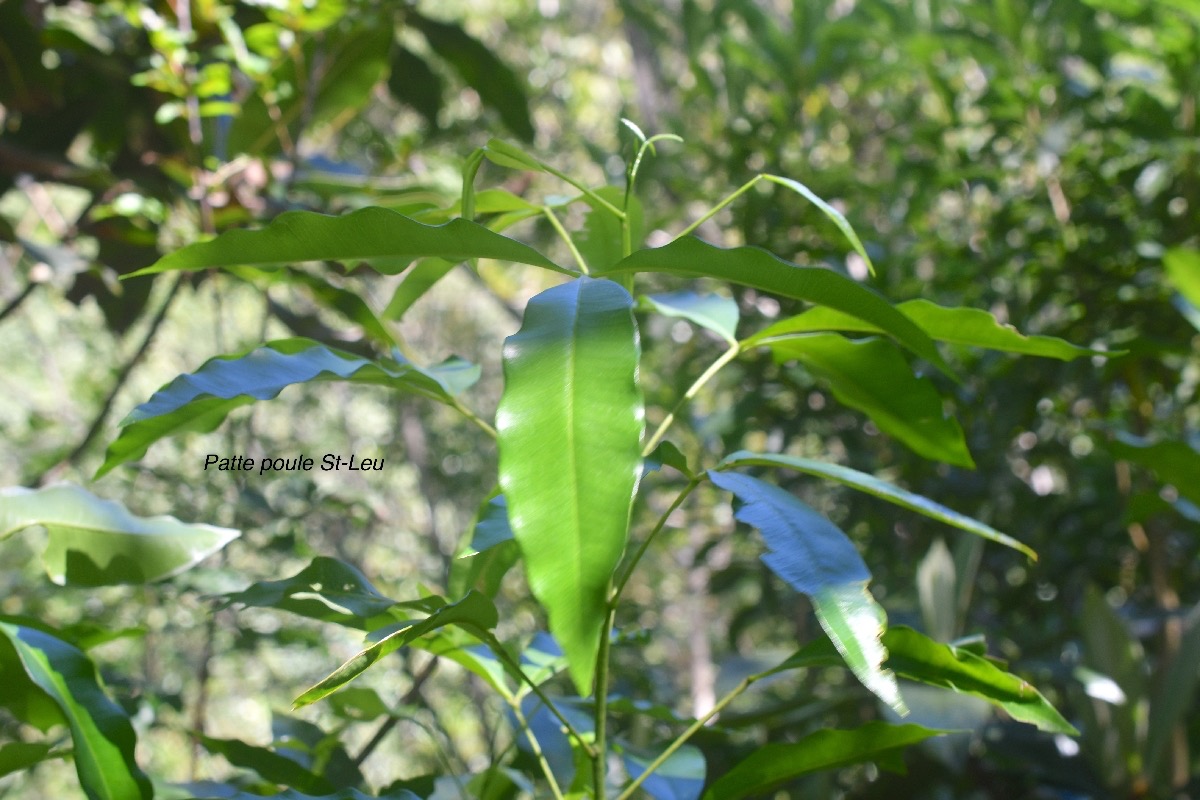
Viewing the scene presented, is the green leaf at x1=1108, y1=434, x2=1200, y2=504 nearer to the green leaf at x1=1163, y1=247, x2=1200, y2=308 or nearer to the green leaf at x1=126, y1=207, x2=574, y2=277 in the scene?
the green leaf at x1=1163, y1=247, x2=1200, y2=308

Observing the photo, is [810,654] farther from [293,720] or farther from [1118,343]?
[1118,343]

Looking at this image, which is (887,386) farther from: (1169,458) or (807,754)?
(1169,458)

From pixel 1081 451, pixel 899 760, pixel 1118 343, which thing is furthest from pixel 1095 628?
pixel 1081 451

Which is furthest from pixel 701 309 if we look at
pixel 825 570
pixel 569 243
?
pixel 825 570

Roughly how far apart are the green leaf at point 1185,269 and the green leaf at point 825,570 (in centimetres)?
74

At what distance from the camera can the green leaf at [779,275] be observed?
470 mm

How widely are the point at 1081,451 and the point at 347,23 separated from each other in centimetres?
151

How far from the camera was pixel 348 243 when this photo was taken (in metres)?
0.48

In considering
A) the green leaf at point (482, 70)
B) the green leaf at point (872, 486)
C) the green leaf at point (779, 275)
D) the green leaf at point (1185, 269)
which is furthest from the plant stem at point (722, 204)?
the green leaf at point (482, 70)

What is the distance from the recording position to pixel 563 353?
0.43 meters

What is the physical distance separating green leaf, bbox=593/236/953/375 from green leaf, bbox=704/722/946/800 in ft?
0.91

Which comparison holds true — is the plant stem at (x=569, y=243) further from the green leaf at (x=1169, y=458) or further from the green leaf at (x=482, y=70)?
the green leaf at (x=482, y=70)

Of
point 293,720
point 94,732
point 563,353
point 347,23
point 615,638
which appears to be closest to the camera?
point 563,353

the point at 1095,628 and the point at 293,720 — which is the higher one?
the point at 293,720
